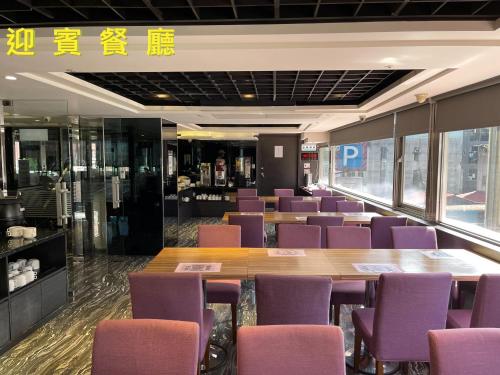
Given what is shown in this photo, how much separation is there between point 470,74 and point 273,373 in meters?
3.36

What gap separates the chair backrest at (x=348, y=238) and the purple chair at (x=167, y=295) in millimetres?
1880

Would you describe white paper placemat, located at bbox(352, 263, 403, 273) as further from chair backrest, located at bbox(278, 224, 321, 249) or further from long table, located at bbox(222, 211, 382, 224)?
long table, located at bbox(222, 211, 382, 224)

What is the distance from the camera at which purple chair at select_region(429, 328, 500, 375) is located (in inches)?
58.8

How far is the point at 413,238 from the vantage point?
3768 millimetres

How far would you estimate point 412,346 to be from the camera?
219cm

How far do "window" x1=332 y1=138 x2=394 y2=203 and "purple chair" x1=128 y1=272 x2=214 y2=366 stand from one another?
5.18 m

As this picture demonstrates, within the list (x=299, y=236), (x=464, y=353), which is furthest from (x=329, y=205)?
(x=464, y=353)

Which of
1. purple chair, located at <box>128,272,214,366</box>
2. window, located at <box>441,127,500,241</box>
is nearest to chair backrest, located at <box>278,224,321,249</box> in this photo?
purple chair, located at <box>128,272,214,366</box>

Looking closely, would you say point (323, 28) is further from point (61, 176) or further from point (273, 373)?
point (61, 176)

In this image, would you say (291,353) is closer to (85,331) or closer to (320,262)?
(320,262)

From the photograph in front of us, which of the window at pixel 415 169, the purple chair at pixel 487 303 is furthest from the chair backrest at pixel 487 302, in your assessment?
the window at pixel 415 169

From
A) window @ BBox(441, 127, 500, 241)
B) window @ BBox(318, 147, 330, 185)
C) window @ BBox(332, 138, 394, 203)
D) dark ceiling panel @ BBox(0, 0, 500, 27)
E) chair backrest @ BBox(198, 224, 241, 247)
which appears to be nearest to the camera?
dark ceiling panel @ BBox(0, 0, 500, 27)

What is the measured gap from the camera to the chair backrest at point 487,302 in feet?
6.91

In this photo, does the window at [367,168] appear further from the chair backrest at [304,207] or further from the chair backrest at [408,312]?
the chair backrest at [408,312]
